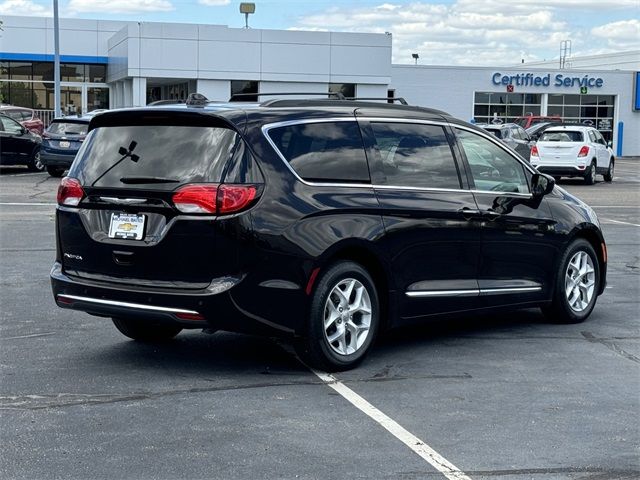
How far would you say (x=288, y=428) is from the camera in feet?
18.5

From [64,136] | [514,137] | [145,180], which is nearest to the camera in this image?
[145,180]

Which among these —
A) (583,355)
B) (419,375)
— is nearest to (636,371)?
(583,355)

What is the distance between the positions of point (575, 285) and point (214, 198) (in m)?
3.73

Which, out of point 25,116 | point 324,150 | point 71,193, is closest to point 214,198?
point 324,150

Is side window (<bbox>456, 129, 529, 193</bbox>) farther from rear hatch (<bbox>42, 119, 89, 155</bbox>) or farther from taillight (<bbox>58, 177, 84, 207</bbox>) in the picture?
rear hatch (<bbox>42, 119, 89, 155</bbox>)

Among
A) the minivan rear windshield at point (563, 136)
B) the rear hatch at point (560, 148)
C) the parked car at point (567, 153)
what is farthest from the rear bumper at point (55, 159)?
the minivan rear windshield at point (563, 136)

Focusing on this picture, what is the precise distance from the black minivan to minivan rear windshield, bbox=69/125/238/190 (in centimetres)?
1

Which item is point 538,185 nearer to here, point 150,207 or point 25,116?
point 150,207

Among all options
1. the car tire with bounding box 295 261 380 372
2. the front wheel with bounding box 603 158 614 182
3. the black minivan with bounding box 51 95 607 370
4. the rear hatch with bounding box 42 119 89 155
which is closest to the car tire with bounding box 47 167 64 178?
the rear hatch with bounding box 42 119 89 155

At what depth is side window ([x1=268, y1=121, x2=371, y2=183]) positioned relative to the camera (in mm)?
6816

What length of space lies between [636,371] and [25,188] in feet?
64.5

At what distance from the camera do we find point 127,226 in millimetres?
6672

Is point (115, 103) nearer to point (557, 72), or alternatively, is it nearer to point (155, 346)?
point (557, 72)

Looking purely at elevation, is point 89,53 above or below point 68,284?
above
